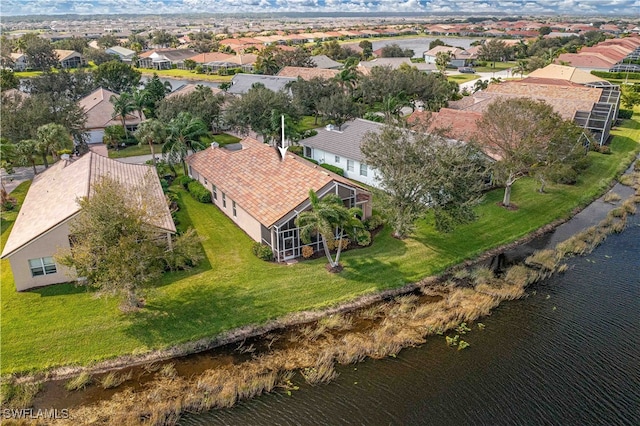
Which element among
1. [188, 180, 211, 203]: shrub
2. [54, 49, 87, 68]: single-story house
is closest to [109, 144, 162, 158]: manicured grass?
[188, 180, 211, 203]: shrub

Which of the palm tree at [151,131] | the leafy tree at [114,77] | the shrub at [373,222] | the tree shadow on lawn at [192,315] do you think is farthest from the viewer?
the leafy tree at [114,77]

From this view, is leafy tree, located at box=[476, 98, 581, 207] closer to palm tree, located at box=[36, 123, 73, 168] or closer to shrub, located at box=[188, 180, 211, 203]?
shrub, located at box=[188, 180, 211, 203]

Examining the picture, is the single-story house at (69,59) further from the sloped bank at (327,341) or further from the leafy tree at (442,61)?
the sloped bank at (327,341)

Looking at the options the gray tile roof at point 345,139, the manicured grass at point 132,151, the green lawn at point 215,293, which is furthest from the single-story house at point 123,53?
the green lawn at point 215,293

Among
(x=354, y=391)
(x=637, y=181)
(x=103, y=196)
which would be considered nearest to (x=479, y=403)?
(x=354, y=391)

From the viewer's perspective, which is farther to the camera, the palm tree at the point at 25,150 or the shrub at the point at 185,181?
the shrub at the point at 185,181

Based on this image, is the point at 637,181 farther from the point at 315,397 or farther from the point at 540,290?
the point at 315,397
